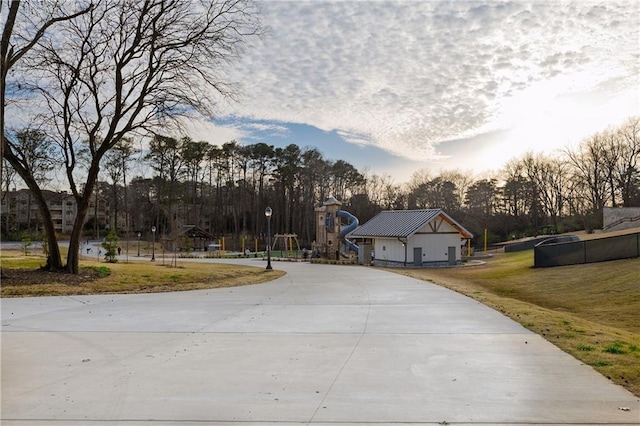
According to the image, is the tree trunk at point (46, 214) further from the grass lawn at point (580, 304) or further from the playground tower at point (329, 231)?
the playground tower at point (329, 231)

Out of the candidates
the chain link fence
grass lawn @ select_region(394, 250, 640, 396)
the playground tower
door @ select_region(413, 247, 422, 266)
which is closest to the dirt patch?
grass lawn @ select_region(394, 250, 640, 396)

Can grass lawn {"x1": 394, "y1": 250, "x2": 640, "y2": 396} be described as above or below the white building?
below

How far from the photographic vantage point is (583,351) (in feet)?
21.7

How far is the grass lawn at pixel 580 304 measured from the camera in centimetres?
A: 643

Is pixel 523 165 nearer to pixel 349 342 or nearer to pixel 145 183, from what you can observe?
pixel 145 183

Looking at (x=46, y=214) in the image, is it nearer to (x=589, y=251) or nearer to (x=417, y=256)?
(x=417, y=256)

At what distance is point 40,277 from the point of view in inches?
619

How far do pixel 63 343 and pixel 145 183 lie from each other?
7657 centimetres

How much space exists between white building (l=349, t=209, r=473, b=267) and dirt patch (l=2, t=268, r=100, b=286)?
22.6 meters

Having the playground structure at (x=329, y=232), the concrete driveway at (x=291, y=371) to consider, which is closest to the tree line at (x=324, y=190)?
the playground structure at (x=329, y=232)

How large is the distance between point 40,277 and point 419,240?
84.7ft

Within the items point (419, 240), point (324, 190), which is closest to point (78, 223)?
point (419, 240)

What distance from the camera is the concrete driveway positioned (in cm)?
443

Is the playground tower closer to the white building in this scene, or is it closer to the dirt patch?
the white building
